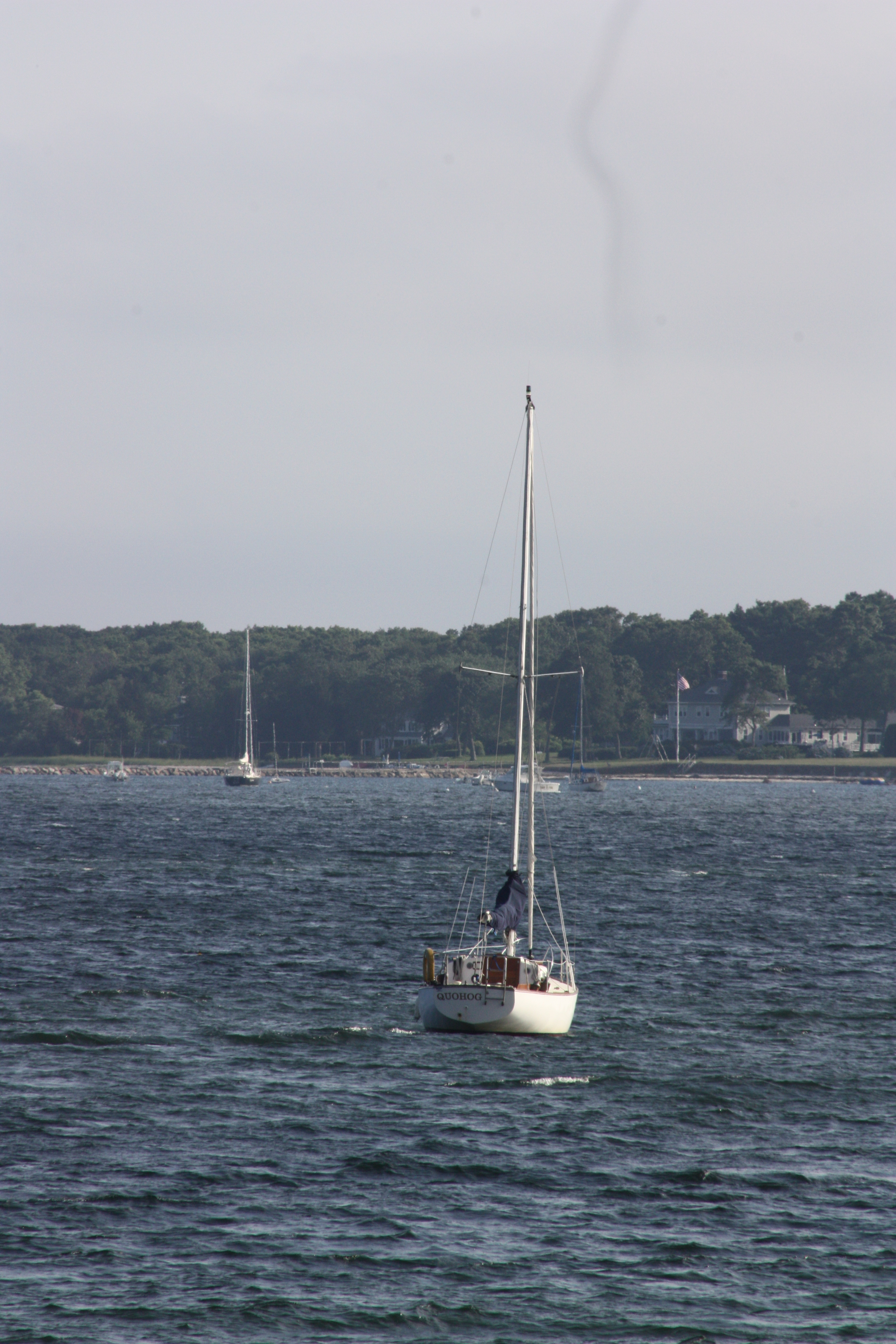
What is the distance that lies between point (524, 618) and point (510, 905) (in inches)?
300

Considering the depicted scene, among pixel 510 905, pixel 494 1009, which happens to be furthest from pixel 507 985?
pixel 510 905

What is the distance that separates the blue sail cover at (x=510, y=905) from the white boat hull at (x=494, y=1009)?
4.84ft

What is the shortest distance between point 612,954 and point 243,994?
15.5 metres

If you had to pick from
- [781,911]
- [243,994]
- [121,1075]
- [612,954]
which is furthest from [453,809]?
[121,1075]

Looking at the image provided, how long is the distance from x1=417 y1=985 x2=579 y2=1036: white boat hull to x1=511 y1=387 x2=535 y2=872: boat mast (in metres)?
3.12

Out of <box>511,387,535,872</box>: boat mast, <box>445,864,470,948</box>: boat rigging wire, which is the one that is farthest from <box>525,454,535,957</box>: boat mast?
<box>445,864,470,948</box>: boat rigging wire

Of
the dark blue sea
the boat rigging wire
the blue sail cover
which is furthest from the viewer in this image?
the boat rigging wire

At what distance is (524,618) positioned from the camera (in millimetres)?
38156

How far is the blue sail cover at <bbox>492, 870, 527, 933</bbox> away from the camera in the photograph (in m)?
34.5

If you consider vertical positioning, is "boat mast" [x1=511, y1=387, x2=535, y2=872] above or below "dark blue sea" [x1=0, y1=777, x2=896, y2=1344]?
above

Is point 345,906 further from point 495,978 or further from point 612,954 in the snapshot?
point 495,978

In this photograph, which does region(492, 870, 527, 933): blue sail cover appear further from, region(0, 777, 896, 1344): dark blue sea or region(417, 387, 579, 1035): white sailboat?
region(0, 777, 896, 1344): dark blue sea

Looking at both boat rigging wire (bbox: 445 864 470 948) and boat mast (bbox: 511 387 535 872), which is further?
boat rigging wire (bbox: 445 864 470 948)

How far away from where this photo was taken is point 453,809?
164 metres
